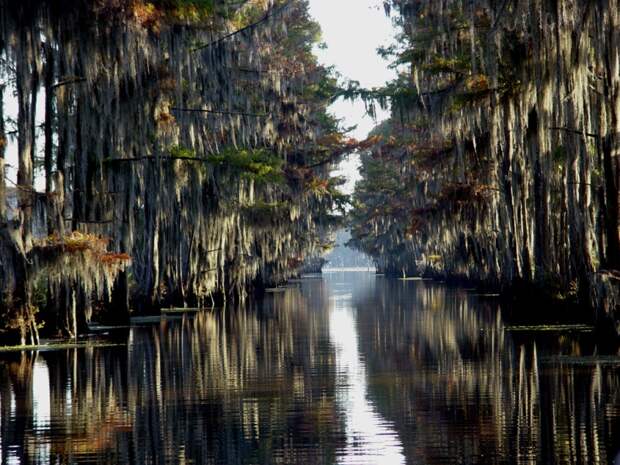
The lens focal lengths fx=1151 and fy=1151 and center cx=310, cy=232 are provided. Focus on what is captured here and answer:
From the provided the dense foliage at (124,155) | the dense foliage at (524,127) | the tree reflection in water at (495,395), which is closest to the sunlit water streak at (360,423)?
the tree reflection in water at (495,395)

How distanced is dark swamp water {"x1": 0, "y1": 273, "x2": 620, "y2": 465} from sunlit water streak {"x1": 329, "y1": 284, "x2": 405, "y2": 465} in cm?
2

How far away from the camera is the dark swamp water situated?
1072 cm

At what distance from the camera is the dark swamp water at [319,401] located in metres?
10.7

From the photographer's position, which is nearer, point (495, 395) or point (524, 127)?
point (495, 395)

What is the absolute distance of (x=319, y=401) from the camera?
14.5 metres

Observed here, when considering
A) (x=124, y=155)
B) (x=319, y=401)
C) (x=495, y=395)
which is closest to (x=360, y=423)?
(x=319, y=401)

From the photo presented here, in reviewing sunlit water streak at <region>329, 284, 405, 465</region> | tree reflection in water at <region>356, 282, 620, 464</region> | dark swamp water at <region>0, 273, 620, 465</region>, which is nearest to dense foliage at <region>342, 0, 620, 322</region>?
tree reflection in water at <region>356, 282, 620, 464</region>

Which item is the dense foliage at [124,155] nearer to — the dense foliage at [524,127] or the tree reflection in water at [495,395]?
the dense foliage at [524,127]

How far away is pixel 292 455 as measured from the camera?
10.5 m

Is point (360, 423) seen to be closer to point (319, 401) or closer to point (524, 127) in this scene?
point (319, 401)

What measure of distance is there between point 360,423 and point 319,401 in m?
2.07

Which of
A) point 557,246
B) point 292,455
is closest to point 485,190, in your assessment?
point 557,246

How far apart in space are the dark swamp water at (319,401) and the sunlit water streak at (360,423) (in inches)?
0.8

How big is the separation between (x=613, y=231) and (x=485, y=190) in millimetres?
21451
